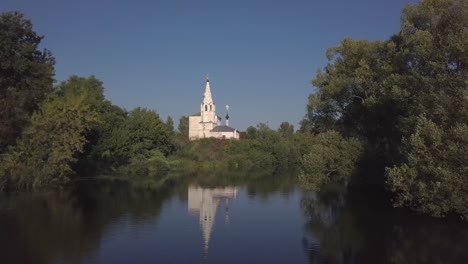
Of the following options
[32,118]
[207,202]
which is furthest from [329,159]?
[32,118]

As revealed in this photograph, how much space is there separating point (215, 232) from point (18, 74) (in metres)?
25.2

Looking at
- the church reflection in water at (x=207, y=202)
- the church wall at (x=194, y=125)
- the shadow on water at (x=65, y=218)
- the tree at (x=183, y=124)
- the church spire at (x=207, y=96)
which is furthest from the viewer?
the tree at (x=183, y=124)

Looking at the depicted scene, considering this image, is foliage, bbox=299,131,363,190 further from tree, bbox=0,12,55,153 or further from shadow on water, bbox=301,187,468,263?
tree, bbox=0,12,55,153

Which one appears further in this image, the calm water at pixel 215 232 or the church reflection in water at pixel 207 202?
the church reflection in water at pixel 207 202

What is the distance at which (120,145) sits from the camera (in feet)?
208

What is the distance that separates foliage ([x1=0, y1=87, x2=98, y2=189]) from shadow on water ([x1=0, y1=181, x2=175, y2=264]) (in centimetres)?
278

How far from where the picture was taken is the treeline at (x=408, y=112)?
24375mm

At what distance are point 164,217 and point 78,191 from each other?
51.8ft

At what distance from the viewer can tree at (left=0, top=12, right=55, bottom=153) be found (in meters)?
39.2

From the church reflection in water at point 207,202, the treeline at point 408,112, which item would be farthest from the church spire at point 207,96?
the treeline at point 408,112

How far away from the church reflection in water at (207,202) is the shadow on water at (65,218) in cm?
243

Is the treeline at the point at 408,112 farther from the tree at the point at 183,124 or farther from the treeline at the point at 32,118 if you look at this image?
the tree at the point at 183,124

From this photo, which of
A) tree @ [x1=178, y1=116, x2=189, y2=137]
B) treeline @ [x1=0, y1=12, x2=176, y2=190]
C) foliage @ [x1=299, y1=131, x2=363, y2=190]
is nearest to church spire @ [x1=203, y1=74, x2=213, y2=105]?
tree @ [x1=178, y1=116, x2=189, y2=137]

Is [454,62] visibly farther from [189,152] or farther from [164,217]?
[189,152]
